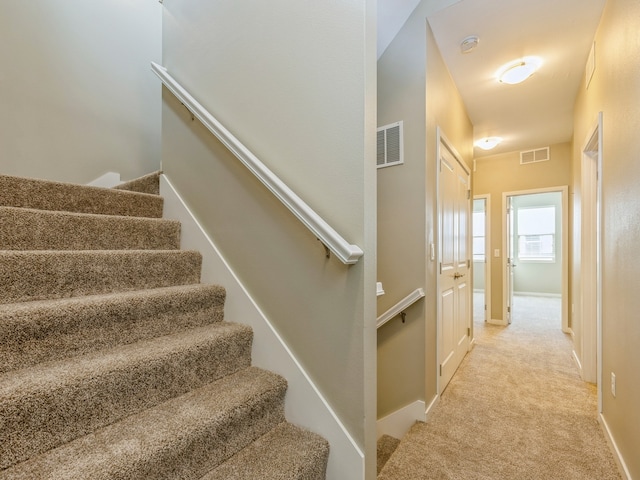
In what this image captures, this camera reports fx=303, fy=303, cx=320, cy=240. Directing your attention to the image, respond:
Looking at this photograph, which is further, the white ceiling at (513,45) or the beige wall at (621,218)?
the white ceiling at (513,45)

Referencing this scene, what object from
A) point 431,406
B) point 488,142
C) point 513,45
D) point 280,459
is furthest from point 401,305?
point 488,142

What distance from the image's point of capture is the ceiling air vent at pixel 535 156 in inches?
178

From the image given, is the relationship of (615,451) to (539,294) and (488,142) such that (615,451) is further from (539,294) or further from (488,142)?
(539,294)

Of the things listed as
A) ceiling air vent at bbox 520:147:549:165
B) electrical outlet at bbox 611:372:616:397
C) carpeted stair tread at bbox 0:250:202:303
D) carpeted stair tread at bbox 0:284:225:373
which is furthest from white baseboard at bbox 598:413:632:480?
ceiling air vent at bbox 520:147:549:165

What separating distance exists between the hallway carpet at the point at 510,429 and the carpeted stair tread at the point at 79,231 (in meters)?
1.79

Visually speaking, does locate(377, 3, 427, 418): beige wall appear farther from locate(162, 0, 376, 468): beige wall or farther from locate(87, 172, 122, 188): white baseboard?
locate(87, 172, 122, 188): white baseboard

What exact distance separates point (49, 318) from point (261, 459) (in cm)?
88

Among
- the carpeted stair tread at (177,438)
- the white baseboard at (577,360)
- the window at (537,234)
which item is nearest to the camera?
the carpeted stair tread at (177,438)

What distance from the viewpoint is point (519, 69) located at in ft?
8.50

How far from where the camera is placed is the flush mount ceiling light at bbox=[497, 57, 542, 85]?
8.48ft

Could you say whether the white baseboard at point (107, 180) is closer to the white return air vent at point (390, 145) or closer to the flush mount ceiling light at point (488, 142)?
the white return air vent at point (390, 145)

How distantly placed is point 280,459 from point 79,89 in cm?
315

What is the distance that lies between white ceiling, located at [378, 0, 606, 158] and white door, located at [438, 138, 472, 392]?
29.7 inches

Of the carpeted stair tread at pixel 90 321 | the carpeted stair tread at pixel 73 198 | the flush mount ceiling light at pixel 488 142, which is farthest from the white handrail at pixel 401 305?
the flush mount ceiling light at pixel 488 142
